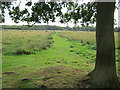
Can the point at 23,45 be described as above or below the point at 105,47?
below

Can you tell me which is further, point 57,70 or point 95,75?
point 57,70

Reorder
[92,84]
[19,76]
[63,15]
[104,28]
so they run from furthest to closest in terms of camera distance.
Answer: [63,15], [19,76], [92,84], [104,28]

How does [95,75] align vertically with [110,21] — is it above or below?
below

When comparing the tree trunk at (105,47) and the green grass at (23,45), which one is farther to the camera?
the green grass at (23,45)

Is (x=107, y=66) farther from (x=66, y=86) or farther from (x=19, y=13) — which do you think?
(x=19, y=13)

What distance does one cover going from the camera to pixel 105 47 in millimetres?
6391

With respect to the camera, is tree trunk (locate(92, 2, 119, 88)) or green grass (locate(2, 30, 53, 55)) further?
green grass (locate(2, 30, 53, 55))

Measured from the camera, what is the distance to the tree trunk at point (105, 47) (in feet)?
20.7

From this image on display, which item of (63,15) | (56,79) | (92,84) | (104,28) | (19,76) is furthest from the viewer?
(63,15)

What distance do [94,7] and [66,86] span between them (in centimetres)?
453

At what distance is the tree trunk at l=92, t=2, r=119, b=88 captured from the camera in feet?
20.7

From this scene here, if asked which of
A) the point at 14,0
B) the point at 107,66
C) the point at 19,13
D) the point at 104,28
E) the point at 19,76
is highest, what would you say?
the point at 14,0

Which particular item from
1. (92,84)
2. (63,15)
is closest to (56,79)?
(92,84)

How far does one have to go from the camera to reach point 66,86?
6.79m
